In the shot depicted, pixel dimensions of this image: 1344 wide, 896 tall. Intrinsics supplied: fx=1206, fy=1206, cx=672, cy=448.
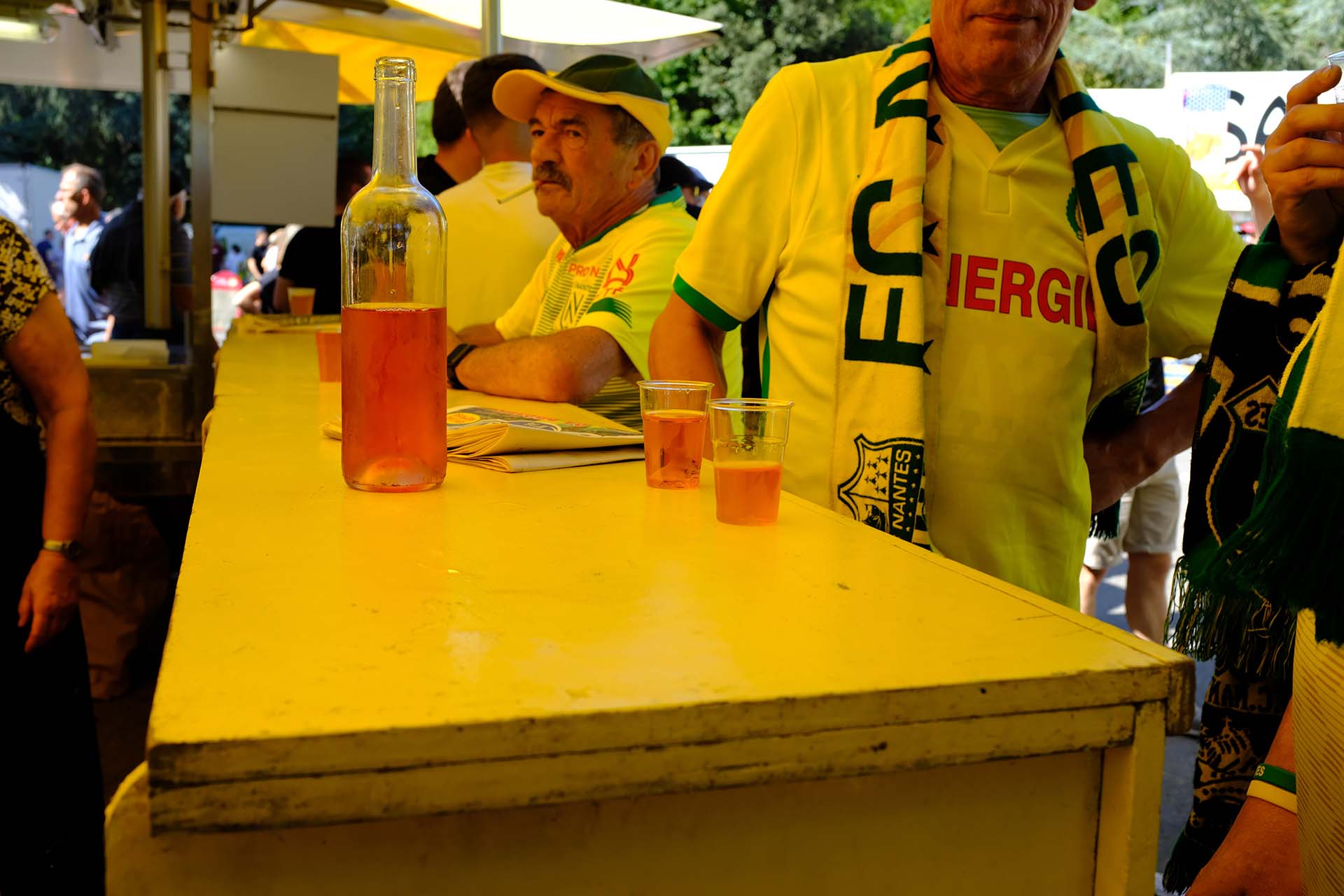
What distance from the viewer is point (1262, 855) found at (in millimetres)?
1092

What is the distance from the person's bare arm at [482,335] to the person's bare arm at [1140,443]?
1.50 m

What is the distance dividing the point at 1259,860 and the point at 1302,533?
0.35m

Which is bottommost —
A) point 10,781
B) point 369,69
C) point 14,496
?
point 10,781

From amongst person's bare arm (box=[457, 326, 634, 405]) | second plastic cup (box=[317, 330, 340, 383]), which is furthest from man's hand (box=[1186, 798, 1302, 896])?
second plastic cup (box=[317, 330, 340, 383])

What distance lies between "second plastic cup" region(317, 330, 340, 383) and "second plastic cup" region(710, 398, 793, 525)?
45.1 inches

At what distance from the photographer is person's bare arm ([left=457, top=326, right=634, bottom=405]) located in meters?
2.20

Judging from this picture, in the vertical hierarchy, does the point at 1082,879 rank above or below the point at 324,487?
below

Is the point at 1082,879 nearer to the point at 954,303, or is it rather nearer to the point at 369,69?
the point at 954,303

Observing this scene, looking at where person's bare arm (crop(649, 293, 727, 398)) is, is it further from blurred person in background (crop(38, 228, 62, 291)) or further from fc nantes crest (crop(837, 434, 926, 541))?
blurred person in background (crop(38, 228, 62, 291))

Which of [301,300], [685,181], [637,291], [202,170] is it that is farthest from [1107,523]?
[202,170]

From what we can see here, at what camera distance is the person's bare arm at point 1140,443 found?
1.97 m

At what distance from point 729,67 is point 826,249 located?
69.4 feet

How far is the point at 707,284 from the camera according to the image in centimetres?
185

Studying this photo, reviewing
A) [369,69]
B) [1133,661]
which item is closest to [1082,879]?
[1133,661]
